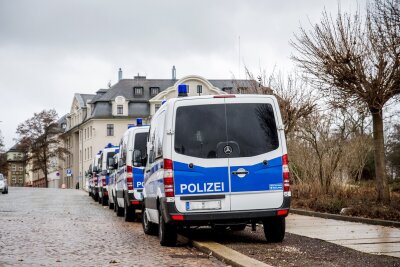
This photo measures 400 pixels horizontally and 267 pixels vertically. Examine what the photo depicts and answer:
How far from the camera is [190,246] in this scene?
456 inches

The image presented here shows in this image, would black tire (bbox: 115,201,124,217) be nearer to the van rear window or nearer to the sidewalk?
the sidewalk

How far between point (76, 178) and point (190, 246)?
96357 mm

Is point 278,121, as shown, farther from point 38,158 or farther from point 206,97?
point 38,158

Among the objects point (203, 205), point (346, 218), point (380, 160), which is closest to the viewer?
point (203, 205)

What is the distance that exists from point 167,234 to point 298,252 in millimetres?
2543

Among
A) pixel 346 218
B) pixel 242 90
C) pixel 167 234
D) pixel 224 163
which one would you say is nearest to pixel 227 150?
pixel 224 163

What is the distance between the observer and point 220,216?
10.7 meters

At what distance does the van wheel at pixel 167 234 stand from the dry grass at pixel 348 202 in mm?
4871

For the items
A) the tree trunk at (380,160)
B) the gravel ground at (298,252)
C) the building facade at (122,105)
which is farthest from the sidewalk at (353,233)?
the building facade at (122,105)

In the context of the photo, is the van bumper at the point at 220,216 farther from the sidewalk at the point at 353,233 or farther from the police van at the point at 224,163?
the sidewalk at the point at 353,233

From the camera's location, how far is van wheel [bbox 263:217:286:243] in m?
11.0

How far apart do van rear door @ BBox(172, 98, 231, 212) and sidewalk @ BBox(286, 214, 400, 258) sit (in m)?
2.16

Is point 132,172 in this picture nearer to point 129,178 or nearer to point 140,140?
point 129,178

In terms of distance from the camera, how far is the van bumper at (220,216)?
1068 cm
